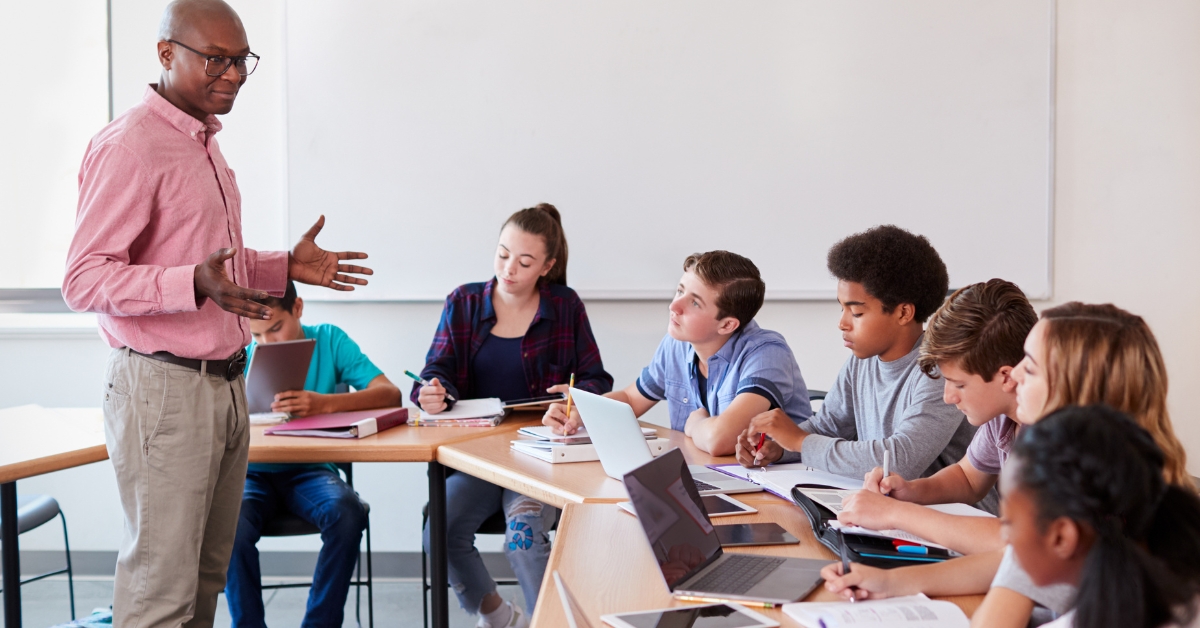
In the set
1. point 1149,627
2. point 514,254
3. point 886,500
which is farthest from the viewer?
point 514,254

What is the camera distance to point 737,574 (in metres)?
1.22

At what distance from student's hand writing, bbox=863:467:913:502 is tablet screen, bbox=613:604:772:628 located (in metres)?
0.50

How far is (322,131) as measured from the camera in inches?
128

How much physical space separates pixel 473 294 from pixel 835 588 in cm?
190

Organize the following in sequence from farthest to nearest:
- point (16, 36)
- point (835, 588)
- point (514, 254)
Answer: point (16, 36), point (514, 254), point (835, 588)

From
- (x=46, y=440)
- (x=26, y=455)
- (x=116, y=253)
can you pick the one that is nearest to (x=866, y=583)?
(x=116, y=253)

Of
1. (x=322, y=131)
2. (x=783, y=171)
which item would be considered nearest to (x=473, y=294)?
(x=322, y=131)

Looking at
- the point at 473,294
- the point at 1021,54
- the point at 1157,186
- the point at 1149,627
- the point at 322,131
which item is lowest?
the point at 1149,627

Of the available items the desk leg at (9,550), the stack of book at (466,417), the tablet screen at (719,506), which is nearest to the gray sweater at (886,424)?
the tablet screen at (719,506)

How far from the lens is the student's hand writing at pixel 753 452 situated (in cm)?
191

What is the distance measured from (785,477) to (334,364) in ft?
5.43

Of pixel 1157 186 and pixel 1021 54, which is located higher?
pixel 1021 54

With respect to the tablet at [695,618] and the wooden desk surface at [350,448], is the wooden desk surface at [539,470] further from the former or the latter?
the tablet at [695,618]

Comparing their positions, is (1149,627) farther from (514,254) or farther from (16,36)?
(16,36)
